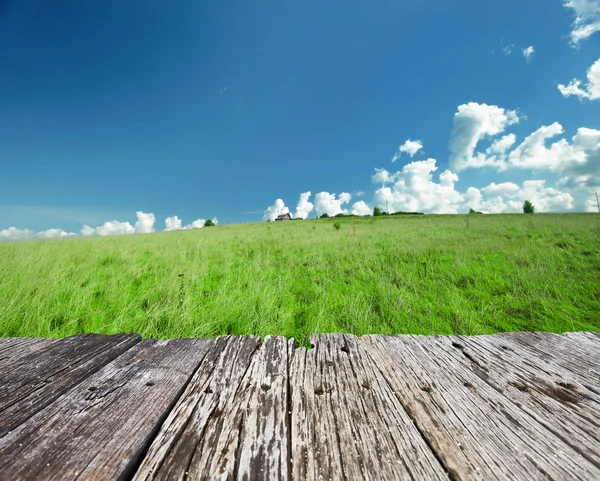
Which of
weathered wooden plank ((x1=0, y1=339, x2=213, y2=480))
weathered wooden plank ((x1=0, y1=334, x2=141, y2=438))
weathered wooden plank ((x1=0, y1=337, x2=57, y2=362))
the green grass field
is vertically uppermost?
weathered wooden plank ((x1=0, y1=337, x2=57, y2=362))

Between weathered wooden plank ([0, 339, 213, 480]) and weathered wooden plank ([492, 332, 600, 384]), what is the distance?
7.17 ft

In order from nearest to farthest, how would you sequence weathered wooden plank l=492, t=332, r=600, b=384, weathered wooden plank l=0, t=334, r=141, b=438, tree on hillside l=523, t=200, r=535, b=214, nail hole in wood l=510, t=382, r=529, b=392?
weathered wooden plank l=0, t=334, r=141, b=438 < nail hole in wood l=510, t=382, r=529, b=392 < weathered wooden plank l=492, t=332, r=600, b=384 < tree on hillside l=523, t=200, r=535, b=214

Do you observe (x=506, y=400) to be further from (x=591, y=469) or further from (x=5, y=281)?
(x=5, y=281)

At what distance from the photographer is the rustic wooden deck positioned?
36.4 inches

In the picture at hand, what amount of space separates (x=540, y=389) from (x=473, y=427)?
579 millimetres

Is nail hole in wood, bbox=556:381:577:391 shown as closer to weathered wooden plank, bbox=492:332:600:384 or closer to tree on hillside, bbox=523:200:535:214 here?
weathered wooden plank, bbox=492:332:600:384

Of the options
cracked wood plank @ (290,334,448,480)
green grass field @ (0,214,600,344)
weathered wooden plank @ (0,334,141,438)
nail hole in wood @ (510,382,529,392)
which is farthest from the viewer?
green grass field @ (0,214,600,344)

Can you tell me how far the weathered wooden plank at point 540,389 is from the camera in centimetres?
107

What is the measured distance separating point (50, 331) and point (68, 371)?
7.43ft

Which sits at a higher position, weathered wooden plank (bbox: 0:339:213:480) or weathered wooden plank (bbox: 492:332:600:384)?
weathered wooden plank (bbox: 0:339:213:480)

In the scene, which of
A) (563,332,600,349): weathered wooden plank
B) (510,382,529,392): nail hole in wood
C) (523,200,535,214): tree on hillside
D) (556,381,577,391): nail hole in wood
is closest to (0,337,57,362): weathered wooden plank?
(510,382,529,392): nail hole in wood

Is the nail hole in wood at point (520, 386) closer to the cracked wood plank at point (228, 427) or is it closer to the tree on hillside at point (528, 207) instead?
the cracked wood plank at point (228, 427)

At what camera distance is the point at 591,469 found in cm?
92

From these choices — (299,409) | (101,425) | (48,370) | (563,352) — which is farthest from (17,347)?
(563,352)
